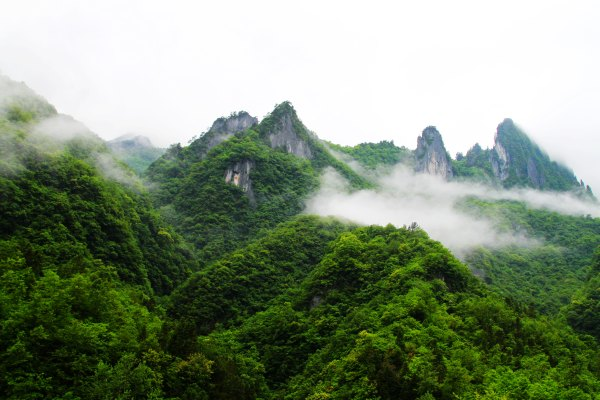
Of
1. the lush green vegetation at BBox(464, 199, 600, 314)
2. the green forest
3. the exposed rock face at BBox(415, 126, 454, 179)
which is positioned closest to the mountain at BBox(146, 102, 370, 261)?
the green forest

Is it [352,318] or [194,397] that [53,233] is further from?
[352,318]

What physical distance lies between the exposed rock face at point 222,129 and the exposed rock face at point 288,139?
14209mm

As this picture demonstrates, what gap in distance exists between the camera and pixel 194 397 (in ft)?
130

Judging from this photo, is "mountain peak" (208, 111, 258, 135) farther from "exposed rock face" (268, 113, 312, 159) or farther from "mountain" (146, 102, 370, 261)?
"exposed rock face" (268, 113, 312, 159)

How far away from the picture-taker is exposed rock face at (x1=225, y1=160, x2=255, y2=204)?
378ft

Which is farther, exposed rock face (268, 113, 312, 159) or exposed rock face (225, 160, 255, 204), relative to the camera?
exposed rock face (268, 113, 312, 159)

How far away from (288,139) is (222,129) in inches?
961

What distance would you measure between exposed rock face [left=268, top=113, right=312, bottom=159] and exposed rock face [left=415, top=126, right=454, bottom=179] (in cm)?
5799

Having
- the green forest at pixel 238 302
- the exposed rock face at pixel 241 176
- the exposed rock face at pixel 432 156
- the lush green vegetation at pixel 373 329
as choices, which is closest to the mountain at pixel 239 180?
the exposed rock face at pixel 241 176

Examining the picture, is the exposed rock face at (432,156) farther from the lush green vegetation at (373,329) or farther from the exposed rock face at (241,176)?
the lush green vegetation at (373,329)

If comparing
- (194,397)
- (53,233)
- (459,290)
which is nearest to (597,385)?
(459,290)

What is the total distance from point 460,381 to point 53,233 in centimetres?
4793

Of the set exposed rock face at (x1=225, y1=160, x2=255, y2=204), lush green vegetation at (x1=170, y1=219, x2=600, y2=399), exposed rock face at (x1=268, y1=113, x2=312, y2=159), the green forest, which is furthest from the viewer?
exposed rock face at (x1=268, y1=113, x2=312, y2=159)

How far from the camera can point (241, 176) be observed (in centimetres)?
11712
